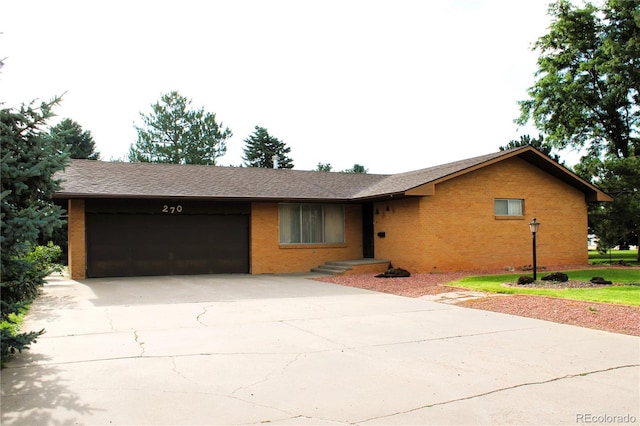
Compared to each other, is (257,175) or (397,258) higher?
(257,175)

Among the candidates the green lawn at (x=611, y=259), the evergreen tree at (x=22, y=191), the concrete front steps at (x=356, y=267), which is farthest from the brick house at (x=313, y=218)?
the evergreen tree at (x=22, y=191)

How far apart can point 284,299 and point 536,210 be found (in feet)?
38.6

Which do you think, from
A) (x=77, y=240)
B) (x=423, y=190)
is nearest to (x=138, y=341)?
(x=77, y=240)

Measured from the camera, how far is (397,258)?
18078 millimetres

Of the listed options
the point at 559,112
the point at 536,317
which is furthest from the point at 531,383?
the point at 559,112

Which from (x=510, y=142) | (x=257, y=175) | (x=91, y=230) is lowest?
(x=91, y=230)

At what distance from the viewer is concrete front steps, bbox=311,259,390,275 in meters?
17.7

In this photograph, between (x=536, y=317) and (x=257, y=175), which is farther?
(x=257, y=175)

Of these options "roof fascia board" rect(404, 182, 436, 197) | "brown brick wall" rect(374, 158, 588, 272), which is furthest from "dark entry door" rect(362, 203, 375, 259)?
"roof fascia board" rect(404, 182, 436, 197)

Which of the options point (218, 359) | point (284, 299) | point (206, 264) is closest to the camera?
point (218, 359)

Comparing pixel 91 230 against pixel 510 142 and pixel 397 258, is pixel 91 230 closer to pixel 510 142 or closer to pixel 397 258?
pixel 397 258

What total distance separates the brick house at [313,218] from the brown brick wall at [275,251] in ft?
0.12

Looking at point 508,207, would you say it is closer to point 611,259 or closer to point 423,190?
point 423,190

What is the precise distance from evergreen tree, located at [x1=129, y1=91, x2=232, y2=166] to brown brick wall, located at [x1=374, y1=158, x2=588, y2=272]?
3506 centimetres
